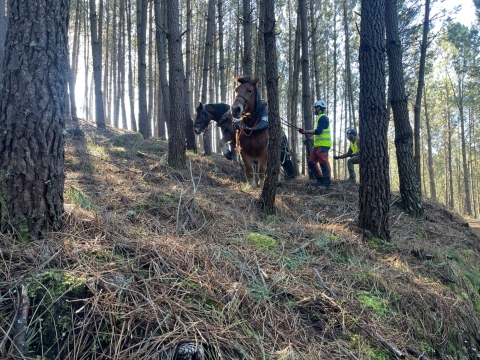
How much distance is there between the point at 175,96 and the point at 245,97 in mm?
1478

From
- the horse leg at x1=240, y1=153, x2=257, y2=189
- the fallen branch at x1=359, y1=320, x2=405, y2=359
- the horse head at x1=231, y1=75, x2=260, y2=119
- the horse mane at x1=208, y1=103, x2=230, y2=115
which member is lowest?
the fallen branch at x1=359, y1=320, x2=405, y2=359

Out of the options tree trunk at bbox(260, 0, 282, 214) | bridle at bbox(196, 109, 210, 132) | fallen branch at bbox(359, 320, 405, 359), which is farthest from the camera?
bridle at bbox(196, 109, 210, 132)

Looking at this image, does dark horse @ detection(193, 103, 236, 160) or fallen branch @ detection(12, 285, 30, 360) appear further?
dark horse @ detection(193, 103, 236, 160)

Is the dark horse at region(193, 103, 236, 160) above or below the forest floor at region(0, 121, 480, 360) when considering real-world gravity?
above

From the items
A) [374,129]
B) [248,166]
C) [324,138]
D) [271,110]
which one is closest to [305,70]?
[324,138]

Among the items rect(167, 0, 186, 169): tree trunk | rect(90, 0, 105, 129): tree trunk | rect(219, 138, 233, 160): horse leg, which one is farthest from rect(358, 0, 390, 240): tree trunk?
rect(90, 0, 105, 129): tree trunk

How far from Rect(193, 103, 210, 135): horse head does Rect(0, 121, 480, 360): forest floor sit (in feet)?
16.6

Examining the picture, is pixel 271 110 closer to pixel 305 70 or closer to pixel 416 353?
pixel 416 353

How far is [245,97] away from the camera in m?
7.06

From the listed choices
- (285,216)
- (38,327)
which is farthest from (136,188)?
(38,327)

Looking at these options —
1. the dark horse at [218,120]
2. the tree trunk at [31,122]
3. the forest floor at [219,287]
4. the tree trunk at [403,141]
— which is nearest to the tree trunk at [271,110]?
the forest floor at [219,287]

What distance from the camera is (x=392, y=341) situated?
2.51 meters

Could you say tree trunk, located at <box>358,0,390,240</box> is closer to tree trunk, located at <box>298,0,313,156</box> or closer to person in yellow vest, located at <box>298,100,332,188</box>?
person in yellow vest, located at <box>298,100,332,188</box>

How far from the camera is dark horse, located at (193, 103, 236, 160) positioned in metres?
9.77
